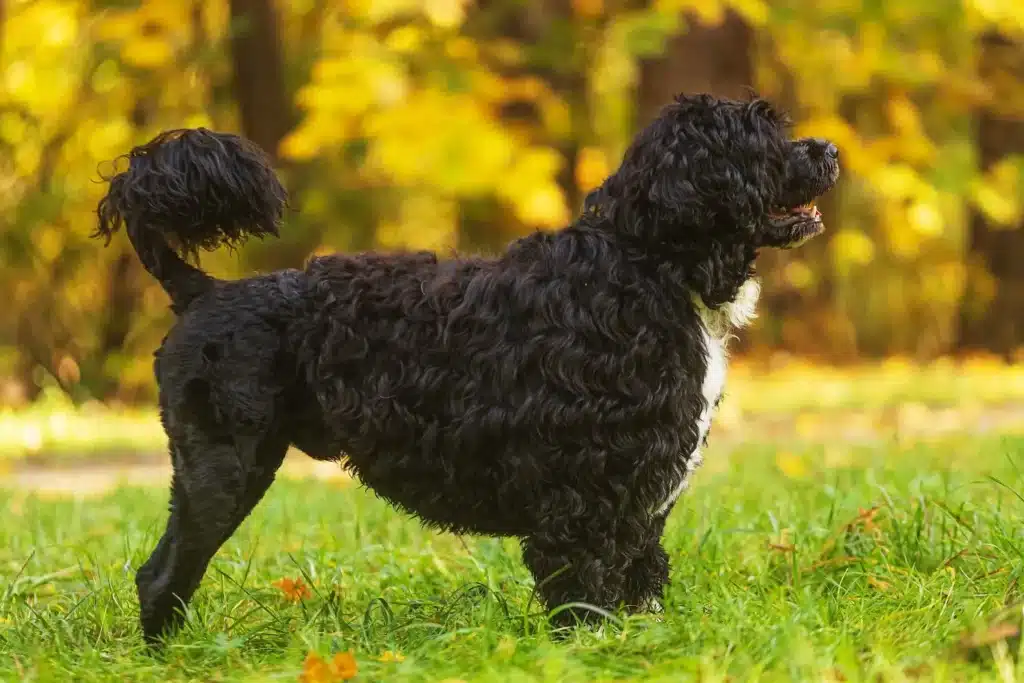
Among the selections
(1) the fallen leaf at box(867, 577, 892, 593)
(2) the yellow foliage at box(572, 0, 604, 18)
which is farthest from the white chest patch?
(2) the yellow foliage at box(572, 0, 604, 18)

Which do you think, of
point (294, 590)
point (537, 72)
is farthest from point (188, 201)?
point (537, 72)

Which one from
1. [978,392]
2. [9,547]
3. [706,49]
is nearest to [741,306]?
[9,547]

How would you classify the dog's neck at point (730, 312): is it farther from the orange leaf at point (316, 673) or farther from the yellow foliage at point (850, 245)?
the yellow foliage at point (850, 245)

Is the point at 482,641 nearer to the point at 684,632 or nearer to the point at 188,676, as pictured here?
the point at 684,632

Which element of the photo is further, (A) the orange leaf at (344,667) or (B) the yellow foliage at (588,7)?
(B) the yellow foliage at (588,7)

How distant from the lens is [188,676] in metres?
3.61

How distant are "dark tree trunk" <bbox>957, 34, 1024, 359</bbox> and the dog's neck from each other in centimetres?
1345

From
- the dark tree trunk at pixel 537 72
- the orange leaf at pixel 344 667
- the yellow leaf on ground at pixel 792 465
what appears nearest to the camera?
the orange leaf at pixel 344 667

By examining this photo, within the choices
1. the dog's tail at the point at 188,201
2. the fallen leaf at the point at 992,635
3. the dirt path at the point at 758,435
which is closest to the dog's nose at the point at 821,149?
the fallen leaf at the point at 992,635

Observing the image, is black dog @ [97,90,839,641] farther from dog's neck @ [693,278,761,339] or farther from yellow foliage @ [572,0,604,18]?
yellow foliage @ [572,0,604,18]

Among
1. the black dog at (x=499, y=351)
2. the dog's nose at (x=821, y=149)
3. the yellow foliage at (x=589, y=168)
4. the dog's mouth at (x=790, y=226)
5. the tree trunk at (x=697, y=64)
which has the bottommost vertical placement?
the black dog at (x=499, y=351)

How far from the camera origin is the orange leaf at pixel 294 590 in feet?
14.4

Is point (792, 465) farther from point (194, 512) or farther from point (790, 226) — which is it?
point (194, 512)

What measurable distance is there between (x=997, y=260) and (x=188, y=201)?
1479 centimetres
